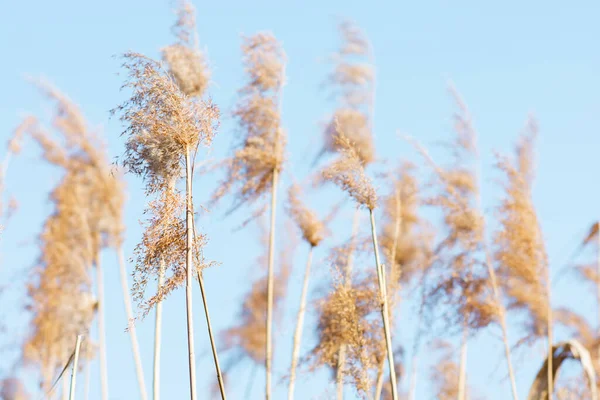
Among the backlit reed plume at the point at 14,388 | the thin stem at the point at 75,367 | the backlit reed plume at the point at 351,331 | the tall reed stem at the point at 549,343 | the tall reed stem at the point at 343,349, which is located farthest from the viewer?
the backlit reed plume at the point at 14,388

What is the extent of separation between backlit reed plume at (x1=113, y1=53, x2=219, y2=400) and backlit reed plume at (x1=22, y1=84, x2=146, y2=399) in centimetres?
358

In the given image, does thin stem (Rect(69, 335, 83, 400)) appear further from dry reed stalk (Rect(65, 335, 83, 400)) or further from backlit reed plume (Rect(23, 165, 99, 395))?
backlit reed plume (Rect(23, 165, 99, 395))

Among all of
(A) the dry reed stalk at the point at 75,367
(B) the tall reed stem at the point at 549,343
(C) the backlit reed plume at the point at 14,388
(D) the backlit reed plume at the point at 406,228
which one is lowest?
(A) the dry reed stalk at the point at 75,367

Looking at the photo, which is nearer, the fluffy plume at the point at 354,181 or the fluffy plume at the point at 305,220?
the fluffy plume at the point at 354,181

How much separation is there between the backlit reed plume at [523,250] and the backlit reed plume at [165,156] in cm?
236

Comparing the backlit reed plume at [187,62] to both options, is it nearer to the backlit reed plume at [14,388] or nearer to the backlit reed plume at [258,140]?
the backlit reed plume at [258,140]

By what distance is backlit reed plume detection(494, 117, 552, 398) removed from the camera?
489cm

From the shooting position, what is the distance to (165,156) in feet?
9.63

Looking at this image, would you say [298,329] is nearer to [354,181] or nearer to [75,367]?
[354,181]

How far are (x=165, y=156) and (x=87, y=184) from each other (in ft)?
14.1

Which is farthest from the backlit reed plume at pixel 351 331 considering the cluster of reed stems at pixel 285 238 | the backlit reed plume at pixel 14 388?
the backlit reed plume at pixel 14 388

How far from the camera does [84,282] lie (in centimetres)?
670

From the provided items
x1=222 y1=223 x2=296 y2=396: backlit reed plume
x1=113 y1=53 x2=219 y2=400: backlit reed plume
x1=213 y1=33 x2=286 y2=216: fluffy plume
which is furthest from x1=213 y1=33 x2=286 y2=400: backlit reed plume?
x1=113 y1=53 x2=219 y2=400: backlit reed plume

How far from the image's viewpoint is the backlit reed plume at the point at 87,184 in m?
6.74
